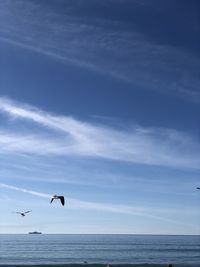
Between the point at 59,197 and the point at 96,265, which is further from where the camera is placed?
the point at 96,265

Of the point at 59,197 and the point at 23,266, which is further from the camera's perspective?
the point at 23,266

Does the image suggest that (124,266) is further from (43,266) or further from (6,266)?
(6,266)

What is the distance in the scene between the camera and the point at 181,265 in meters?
77.6

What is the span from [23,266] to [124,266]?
1503cm

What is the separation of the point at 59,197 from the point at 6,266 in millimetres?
39493

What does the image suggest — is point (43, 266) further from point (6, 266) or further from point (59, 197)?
point (59, 197)

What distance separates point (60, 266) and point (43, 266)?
258 cm

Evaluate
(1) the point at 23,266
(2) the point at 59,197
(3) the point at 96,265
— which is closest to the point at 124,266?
(3) the point at 96,265

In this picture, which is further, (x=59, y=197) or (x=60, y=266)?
(x=60, y=266)

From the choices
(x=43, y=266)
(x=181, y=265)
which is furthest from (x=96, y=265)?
(x=181, y=265)

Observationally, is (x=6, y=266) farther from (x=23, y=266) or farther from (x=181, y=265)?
(x=181, y=265)

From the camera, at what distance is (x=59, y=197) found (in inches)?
1553

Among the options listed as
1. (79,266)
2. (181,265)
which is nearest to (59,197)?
(79,266)

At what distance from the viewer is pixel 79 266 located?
245 ft
